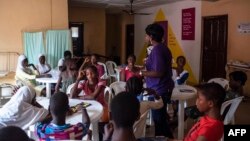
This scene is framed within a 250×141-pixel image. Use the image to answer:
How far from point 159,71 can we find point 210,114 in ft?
3.28

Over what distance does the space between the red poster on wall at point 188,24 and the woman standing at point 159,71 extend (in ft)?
19.2

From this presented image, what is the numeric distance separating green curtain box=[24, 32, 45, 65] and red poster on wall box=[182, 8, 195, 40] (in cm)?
425

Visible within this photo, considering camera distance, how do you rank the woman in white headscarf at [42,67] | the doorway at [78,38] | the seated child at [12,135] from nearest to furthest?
1. the seated child at [12,135]
2. the woman in white headscarf at [42,67]
3. the doorway at [78,38]

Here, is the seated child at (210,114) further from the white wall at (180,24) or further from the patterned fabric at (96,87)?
the white wall at (180,24)

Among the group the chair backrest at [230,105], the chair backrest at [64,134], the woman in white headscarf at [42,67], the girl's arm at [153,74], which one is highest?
the girl's arm at [153,74]

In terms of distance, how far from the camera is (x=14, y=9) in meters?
6.75

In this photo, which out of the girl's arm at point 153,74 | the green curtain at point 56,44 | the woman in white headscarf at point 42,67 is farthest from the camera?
the green curtain at point 56,44

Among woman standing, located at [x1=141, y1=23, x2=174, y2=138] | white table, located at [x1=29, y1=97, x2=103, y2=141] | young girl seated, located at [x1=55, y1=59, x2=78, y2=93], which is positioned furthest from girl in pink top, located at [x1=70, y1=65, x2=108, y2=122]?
young girl seated, located at [x1=55, y1=59, x2=78, y2=93]

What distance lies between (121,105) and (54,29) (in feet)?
20.2

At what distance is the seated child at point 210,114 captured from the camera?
5.45ft

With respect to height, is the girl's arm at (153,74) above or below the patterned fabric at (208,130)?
above

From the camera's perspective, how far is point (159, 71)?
268cm

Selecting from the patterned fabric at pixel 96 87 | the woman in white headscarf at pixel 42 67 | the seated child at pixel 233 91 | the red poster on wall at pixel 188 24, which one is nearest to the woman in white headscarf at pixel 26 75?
the woman in white headscarf at pixel 42 67

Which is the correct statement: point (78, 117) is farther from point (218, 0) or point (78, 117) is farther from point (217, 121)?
point (218, 0)
